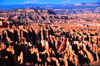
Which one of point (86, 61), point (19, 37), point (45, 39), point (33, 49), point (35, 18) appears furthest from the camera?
point (35, 18)

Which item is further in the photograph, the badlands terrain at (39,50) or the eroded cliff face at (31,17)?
the eroded cliff face at (31,17)

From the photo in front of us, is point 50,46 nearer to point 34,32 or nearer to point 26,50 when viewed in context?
point 34,32

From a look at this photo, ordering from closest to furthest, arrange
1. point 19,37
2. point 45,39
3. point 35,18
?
point 19,37 → point 45,39 → point 35,18

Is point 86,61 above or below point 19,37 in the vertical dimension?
below

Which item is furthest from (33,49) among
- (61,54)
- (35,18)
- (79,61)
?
(35,18)

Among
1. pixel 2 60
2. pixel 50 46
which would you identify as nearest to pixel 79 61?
pixel 50 46

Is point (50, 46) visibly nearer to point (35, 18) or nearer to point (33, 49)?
point (33, 49)

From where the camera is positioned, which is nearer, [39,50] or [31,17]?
[39,50]

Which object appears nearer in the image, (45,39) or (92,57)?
(92,57)

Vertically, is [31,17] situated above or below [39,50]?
above

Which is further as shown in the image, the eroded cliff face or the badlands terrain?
the eroded cliff face
